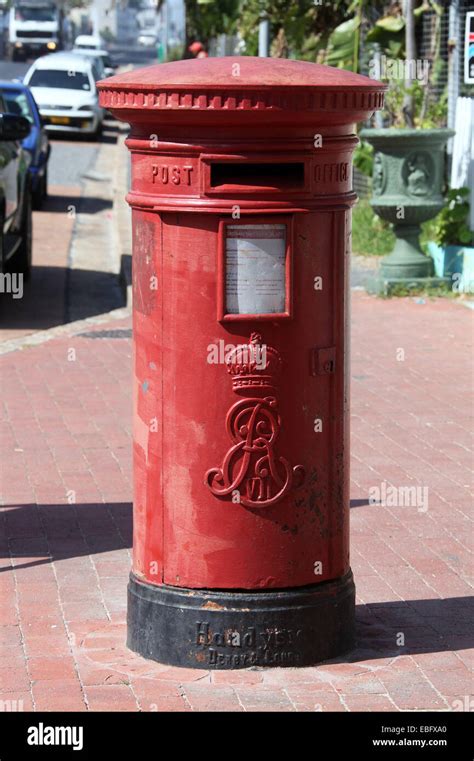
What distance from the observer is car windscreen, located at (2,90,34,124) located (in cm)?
2038

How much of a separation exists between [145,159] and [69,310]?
8.62 meters

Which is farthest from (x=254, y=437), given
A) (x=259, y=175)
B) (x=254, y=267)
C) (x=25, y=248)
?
(x=25, y=248)

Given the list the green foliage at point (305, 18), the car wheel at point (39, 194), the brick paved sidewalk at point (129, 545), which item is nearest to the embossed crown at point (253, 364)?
the brick paved sidewalk at point (129, 545)

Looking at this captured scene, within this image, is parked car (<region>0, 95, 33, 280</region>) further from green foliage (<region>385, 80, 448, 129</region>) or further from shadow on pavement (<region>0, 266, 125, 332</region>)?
green foliage (<region>385, 80, 448, 129</region>)

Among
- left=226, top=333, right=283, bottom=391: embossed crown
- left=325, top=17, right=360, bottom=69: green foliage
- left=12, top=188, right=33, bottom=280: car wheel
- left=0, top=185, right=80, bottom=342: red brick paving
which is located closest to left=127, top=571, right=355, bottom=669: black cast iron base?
left=226, top=333, right=283, bottom=391: embossed crown

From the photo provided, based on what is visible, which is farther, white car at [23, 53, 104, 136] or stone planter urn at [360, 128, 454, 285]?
white car at [23, 53, 104, 136]

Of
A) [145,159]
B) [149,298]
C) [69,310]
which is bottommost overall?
[69,310]

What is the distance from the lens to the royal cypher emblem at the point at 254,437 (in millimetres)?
4445

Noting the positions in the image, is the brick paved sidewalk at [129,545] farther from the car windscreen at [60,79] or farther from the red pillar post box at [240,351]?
the car windscreen at [60,79]

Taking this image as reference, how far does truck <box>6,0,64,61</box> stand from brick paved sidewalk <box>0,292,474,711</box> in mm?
56266

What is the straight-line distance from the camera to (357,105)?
14.4 feet

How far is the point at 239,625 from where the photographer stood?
4570 mm
